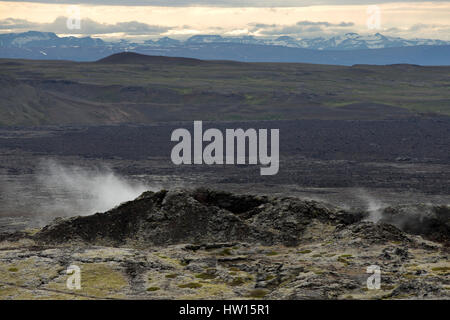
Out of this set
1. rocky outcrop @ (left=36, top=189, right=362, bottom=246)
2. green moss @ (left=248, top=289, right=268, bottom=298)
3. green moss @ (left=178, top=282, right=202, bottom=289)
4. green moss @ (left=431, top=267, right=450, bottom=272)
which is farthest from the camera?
rocky outcrop @ (left=36, top=189, right=362, bottom=246)

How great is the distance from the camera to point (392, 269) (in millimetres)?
36844

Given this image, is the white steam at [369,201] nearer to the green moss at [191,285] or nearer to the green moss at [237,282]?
the green moss at [237,282]

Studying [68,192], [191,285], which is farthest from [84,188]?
[191,285]

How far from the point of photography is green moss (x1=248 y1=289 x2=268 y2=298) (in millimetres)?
34156

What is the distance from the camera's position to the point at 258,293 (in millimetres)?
34656

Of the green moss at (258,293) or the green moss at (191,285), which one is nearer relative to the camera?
the green moss at (258,293)

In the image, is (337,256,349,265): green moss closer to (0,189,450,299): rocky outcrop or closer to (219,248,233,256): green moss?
(0,189,450,299): rocky outcrop

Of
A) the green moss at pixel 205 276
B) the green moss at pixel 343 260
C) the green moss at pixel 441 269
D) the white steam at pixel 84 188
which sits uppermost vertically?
the green moss at pixel 441 269

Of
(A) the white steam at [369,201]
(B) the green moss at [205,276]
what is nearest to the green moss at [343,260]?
(B) the green moss at [205,276]

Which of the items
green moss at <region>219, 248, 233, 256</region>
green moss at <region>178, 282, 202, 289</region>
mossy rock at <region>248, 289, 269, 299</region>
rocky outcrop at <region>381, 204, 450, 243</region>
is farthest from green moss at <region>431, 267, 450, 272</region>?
green moss at <region>178, 282, 202, 289</region>

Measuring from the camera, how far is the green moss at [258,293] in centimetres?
3416

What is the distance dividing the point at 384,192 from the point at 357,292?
6202 cm

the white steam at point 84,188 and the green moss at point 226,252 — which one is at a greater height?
the green moss at point 226,252
